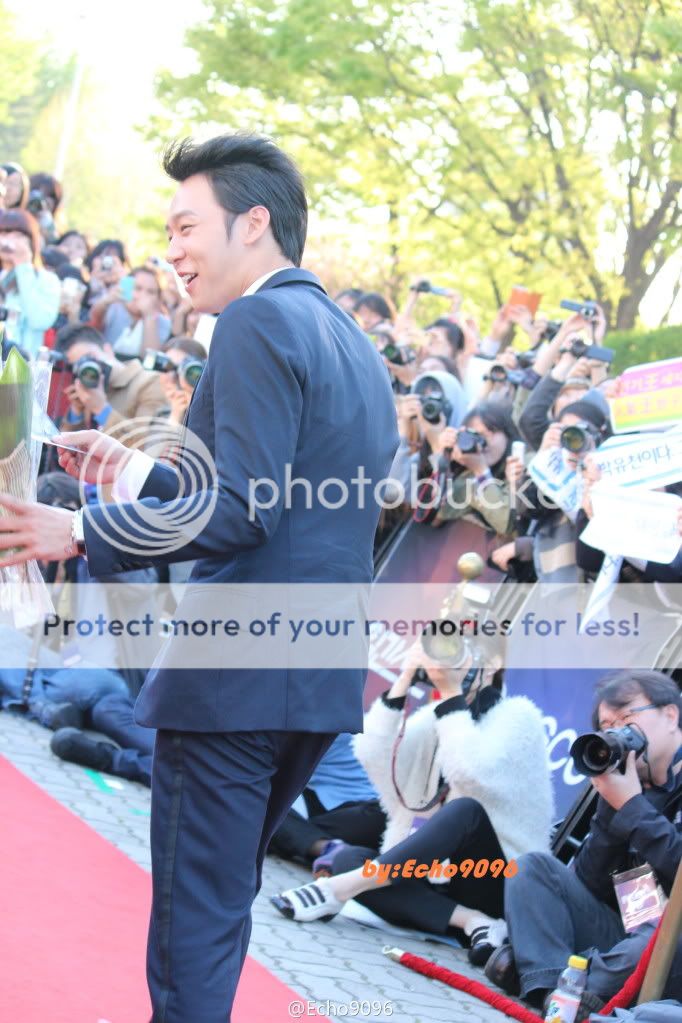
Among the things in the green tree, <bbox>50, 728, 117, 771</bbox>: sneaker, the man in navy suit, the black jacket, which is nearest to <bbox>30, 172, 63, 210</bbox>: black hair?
the green tree

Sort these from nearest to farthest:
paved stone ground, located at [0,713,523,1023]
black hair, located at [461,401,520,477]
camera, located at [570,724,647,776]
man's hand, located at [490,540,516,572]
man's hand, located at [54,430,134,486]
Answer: man's hand, located at [54,430,134,486], camera, located at [570,724,647,776], paved stone ground, located at [0,713,523,1023], man's hand, located at [490,540,516,572], black hair, located at [461,401,520,477]

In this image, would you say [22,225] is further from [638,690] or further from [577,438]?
[638,690]

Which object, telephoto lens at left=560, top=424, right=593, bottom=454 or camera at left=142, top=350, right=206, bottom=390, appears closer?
telephoto lens at left=560, top=424, right=593, bottom=454

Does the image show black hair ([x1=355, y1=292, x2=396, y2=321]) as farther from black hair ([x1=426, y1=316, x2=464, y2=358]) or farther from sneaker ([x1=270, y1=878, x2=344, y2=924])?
sneaker ([x1=270, y1=878, x2=344, y2=924])

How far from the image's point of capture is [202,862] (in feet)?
7.61

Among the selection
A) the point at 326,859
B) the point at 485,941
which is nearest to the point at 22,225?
the point at 326,859

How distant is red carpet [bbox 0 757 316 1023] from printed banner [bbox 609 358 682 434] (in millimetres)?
2112

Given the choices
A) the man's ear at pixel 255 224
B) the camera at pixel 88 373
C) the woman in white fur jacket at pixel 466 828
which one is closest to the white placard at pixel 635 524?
the woman in white fur jacket at pixel 466 828

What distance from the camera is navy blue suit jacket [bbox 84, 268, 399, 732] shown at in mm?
2207

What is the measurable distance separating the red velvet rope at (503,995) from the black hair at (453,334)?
403 centimetres

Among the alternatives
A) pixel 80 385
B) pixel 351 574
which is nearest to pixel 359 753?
pixel 351 574

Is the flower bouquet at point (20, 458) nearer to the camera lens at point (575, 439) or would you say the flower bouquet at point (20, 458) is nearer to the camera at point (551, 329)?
the camera lens at point (575, 439)

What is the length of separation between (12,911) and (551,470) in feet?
8.57

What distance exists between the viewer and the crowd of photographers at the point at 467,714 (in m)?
3.97
